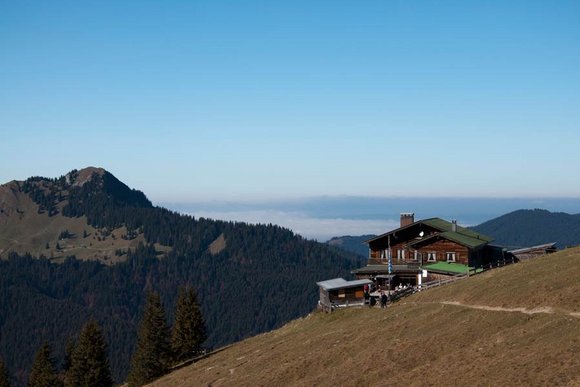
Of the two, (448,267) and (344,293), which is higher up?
(448,267)

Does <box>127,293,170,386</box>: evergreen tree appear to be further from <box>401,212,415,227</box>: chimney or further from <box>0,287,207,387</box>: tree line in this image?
<box>401,212,415,227</box>: chimney

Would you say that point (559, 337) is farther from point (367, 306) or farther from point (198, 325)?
point (198, 325)

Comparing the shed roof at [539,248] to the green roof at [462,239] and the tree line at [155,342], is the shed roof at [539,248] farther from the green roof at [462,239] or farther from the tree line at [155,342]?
the tree line at [155,342]

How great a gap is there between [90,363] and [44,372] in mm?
10247

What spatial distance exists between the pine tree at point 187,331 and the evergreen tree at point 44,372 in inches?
739

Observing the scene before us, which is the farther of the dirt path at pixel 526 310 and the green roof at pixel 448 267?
the green roof at pixel 448 267

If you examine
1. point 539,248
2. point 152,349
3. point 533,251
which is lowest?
point 152,349

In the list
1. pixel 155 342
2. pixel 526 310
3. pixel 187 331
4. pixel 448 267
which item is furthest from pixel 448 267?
pixel 155 342

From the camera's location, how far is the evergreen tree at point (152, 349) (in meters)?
69.4

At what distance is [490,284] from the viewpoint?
47.9 meters

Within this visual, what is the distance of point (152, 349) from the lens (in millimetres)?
70375

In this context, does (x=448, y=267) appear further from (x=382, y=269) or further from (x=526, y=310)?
(x=526, y=310)

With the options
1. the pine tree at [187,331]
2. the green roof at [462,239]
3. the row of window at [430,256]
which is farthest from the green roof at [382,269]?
the pine tree at [187,331]

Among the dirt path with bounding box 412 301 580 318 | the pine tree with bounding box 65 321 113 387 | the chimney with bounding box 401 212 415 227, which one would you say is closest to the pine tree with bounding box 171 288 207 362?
the pine tree with bounding box 65 321 113 387
